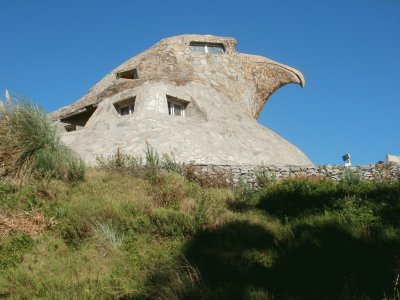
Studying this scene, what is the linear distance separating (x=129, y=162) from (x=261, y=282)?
851 centimetres

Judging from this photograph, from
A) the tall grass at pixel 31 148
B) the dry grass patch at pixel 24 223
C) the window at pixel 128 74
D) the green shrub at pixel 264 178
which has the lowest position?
the dry grass patch at pixel 24 223

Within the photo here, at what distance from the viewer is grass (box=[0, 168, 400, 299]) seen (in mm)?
6749

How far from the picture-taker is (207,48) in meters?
22.6

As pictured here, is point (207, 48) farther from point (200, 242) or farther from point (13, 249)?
point (13, 249)

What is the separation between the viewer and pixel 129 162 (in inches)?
576

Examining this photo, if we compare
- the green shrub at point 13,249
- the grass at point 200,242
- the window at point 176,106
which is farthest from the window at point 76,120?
the green shrub at point 13,249

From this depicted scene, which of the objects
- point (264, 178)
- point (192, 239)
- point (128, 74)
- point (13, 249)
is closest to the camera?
Answer: point (13, 249)

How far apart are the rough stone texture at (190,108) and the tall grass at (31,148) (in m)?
2.85

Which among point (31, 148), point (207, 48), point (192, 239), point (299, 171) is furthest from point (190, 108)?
point (192, 239)

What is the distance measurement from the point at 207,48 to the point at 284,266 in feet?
54.2

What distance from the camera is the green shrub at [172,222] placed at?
9250 millimetres

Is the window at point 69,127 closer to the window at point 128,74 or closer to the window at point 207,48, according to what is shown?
the window at point 128,74

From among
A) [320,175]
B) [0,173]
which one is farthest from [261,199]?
[0,173]

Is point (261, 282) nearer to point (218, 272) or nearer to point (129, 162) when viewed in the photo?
point (218, 272)
